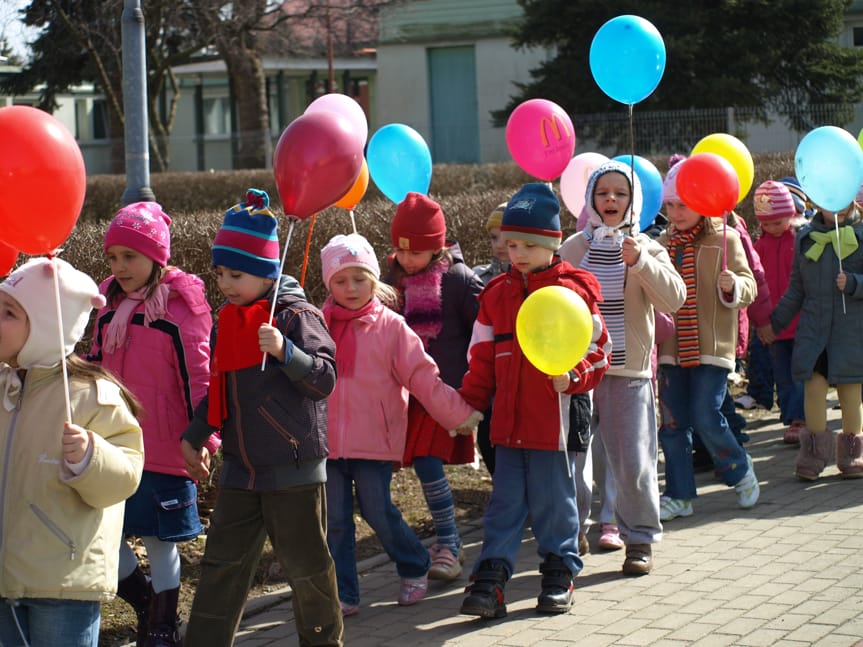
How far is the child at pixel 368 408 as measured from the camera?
19.0 ft

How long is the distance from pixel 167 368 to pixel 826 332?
4478 mm

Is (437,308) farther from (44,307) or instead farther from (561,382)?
(44,307)

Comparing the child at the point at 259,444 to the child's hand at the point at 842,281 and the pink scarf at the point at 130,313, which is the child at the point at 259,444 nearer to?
the pink scarf at the point at 130,313

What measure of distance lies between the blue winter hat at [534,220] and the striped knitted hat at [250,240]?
1.25m

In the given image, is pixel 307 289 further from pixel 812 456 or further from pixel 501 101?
pixel 501 101

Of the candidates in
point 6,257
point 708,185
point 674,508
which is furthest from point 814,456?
point 6,257

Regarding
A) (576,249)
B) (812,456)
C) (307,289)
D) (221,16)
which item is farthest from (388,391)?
(221,16)

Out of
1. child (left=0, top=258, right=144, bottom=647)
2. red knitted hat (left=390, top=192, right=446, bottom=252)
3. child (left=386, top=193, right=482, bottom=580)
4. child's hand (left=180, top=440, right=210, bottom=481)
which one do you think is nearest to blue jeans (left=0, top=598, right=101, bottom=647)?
child (left=0, top=258, right=144, bottom=647)

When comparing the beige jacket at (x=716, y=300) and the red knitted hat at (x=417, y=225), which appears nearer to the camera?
the red knitted hat at (x=417, y=225)

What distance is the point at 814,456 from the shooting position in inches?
316

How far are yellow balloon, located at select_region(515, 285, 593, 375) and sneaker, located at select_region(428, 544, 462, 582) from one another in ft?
4.69

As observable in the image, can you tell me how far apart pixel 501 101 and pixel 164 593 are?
3213 centimetres

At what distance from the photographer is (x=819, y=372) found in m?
8.14

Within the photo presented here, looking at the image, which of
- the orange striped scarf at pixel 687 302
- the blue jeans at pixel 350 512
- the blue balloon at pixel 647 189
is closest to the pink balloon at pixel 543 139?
the blue balloon at pixel 647 189
